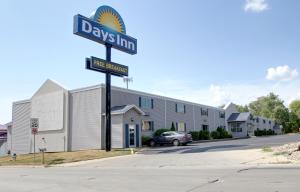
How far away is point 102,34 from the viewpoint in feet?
105

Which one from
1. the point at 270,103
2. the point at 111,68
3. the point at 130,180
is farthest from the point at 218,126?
the point at 270,103

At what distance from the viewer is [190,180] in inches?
504

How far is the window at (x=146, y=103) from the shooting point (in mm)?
44144

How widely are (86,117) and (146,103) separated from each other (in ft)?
27.9

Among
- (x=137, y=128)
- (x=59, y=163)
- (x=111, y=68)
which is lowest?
(x=59, y=163)

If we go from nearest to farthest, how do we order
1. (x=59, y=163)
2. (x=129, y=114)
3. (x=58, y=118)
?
(x=59, y=163) → (x=129, y=114) → (x=58, y=118)

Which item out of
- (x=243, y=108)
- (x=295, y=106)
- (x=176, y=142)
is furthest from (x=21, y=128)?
(x=295, y=106)

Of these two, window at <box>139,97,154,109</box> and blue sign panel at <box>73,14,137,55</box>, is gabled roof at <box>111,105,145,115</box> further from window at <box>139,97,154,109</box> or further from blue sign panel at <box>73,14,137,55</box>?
window at <box>139,97,154,109</box>

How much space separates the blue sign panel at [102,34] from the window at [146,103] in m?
9.65

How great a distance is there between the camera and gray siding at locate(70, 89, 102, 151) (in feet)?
125

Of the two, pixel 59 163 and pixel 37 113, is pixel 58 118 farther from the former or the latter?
pixel 59 163

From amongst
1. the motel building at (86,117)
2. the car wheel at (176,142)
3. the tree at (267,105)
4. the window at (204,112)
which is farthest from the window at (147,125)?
the tree at (267,105)

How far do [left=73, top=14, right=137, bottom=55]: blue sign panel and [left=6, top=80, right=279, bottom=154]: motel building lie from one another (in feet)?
18.4

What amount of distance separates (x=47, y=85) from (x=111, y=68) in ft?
43.7
